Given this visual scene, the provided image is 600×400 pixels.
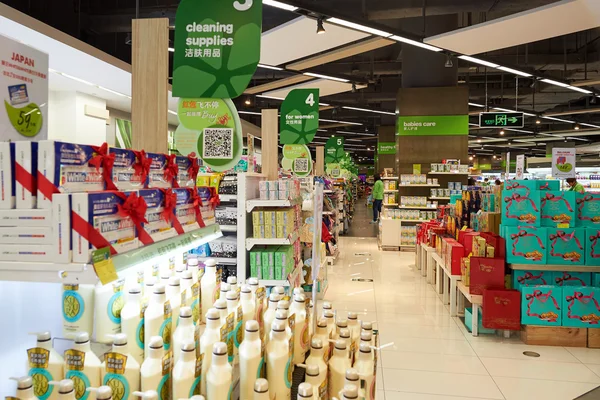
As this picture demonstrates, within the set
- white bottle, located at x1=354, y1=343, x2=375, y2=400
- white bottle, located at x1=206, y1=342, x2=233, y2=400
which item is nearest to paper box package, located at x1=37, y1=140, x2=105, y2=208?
white bottle, located at x1=206, y1=342, x2=233, y2=400

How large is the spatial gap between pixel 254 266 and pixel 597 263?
3562 mm

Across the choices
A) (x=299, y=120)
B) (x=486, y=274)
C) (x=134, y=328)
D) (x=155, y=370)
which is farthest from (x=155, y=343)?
(x=299, y=120)

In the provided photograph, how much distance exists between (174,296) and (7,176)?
78 centimetres

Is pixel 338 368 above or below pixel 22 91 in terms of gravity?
below

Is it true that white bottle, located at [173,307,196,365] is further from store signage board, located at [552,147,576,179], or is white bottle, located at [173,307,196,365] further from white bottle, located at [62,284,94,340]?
store signage board, located at [552,147,576,179]

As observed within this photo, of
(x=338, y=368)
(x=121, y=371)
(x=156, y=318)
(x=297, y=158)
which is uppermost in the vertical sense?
(x=297, y=158)

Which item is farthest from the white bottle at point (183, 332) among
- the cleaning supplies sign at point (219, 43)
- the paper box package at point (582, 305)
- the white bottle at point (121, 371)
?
the paper box package at point (582, 305)

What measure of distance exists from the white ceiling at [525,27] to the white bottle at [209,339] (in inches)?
241

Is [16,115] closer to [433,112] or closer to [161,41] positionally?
[161,41]

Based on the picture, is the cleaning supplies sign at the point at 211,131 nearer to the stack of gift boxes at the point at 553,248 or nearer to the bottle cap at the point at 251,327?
the bottle cap at the point at 251,327

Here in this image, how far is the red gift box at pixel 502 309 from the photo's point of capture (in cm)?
486

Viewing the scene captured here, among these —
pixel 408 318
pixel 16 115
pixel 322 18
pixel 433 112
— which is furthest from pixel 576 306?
pixel 433 112

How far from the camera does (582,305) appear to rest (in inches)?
185

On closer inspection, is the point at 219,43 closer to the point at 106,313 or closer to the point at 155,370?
the point at 106,313
